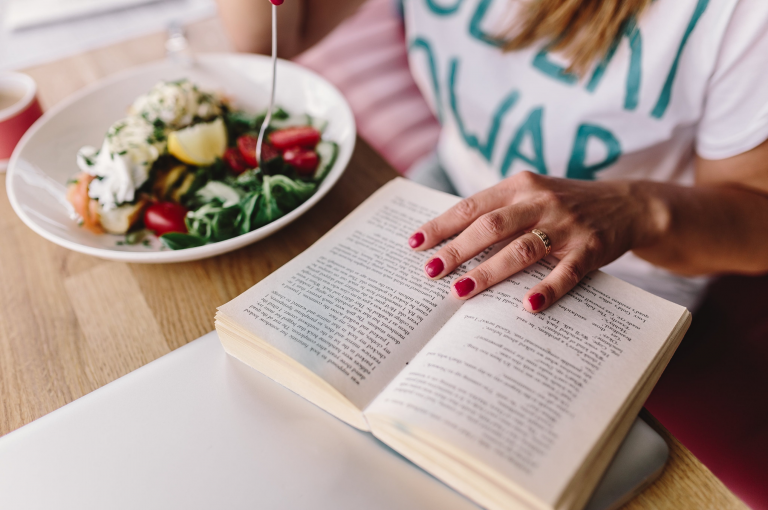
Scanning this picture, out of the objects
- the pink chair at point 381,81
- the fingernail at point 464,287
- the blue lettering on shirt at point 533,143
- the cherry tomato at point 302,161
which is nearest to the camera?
the fingernail at point 464,287

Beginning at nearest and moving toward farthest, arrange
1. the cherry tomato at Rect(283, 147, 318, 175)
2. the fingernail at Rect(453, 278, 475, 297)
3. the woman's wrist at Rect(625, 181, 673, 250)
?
the fingernail at Rect(453, 278, 475, 297), the woman's wrist at Rect(625, 181, 673, 250), the cherry tomato at Rect(283, 147, 318, 175)

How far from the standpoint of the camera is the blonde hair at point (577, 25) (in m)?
0.68

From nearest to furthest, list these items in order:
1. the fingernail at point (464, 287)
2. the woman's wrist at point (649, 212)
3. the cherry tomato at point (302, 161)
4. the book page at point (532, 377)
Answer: the book page at point (532, 377), the fingernail at point (464, 287), the woman's wrist at point (649, 212), the cherry tomato at point (302, 161)

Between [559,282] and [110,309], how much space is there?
50cm

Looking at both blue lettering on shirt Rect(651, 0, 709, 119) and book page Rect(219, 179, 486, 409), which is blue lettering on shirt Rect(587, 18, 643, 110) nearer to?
blue lettering on shirt Rect(651, 0, 709, 119)

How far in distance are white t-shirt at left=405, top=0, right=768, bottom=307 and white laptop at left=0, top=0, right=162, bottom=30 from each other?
830 millimetres

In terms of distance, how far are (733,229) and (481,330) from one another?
429 millimetres

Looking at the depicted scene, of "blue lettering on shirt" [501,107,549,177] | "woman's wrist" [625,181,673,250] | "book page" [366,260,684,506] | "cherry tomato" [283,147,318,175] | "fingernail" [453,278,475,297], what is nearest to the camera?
"book page" [366,260,684,506]

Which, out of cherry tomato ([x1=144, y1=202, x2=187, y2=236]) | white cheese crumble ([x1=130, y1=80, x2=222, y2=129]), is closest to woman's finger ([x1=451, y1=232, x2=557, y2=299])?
cherry tomato ([x1=144, y1=202, x2=187, y2=236])

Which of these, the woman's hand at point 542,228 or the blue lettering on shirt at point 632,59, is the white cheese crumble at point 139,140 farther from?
the blue lettering on shirt at point 632,59

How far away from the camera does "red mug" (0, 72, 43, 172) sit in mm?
744

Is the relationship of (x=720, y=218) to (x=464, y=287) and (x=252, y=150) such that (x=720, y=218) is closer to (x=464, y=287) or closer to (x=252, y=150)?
(x=464, y=287)

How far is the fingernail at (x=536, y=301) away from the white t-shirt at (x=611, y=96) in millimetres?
408

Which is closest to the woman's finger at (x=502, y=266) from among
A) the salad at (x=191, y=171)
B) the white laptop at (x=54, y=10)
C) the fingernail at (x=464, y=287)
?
the fingernail at (x=464, y=287)
